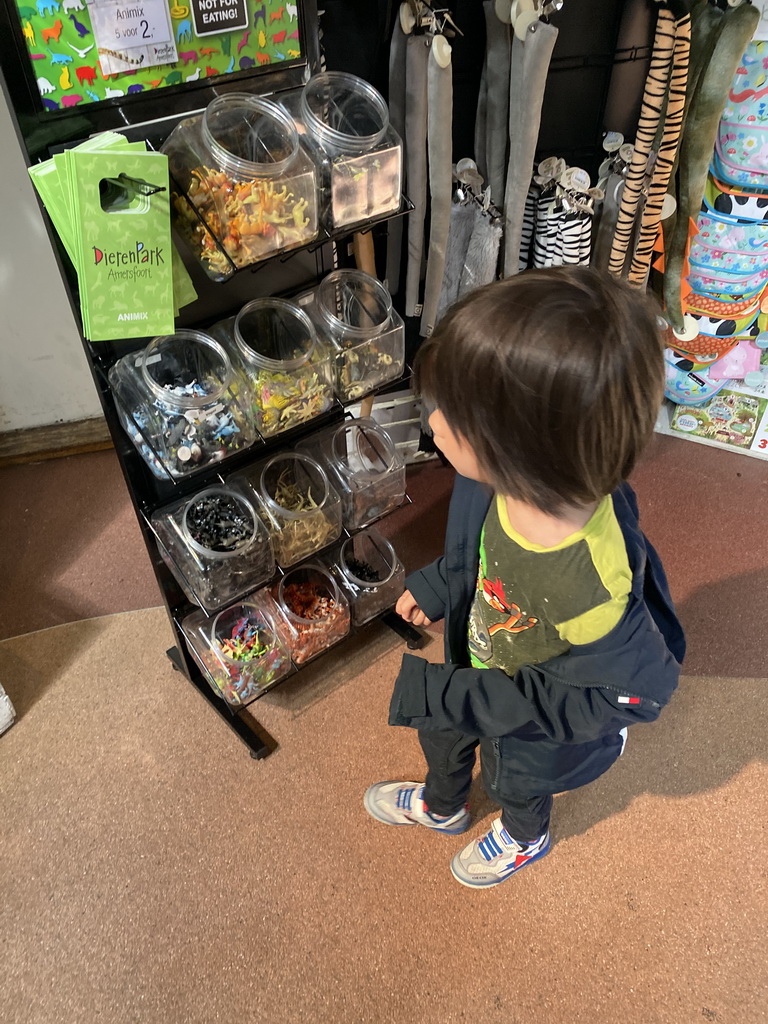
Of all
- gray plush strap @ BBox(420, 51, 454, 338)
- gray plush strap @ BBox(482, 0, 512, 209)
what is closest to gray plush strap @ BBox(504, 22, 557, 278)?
gray plush strap @ BBox(482, 0, 512, 209)

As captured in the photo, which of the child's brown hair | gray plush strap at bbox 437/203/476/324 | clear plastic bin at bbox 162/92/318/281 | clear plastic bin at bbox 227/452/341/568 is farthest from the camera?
gray plush strap at bbox 437/203/476/324

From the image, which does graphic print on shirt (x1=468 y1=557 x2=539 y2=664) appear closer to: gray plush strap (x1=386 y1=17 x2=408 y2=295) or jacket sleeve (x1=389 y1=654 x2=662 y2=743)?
jacket sleeve (x1=389 y1=654 x2=662 y2=743)

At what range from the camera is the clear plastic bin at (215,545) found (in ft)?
4.15

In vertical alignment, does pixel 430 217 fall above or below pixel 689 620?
above

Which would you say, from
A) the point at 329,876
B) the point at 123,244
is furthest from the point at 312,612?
the point at 123,244

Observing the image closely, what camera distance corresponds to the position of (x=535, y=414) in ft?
2.64

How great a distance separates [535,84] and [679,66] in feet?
1.13

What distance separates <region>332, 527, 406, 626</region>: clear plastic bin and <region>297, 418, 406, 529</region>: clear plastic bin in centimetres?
17

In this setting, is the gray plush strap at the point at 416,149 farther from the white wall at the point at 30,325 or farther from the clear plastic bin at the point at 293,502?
the white wall at the point at 30,325

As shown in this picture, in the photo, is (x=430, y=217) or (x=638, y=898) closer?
(x=638, y=898)

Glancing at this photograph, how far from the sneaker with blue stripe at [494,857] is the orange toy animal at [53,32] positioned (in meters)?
1.34

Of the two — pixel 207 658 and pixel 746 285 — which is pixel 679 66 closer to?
pixel 746 285

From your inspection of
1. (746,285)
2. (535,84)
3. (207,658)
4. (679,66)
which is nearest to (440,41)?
(535,84)

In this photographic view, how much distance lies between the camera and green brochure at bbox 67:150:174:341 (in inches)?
34.8
